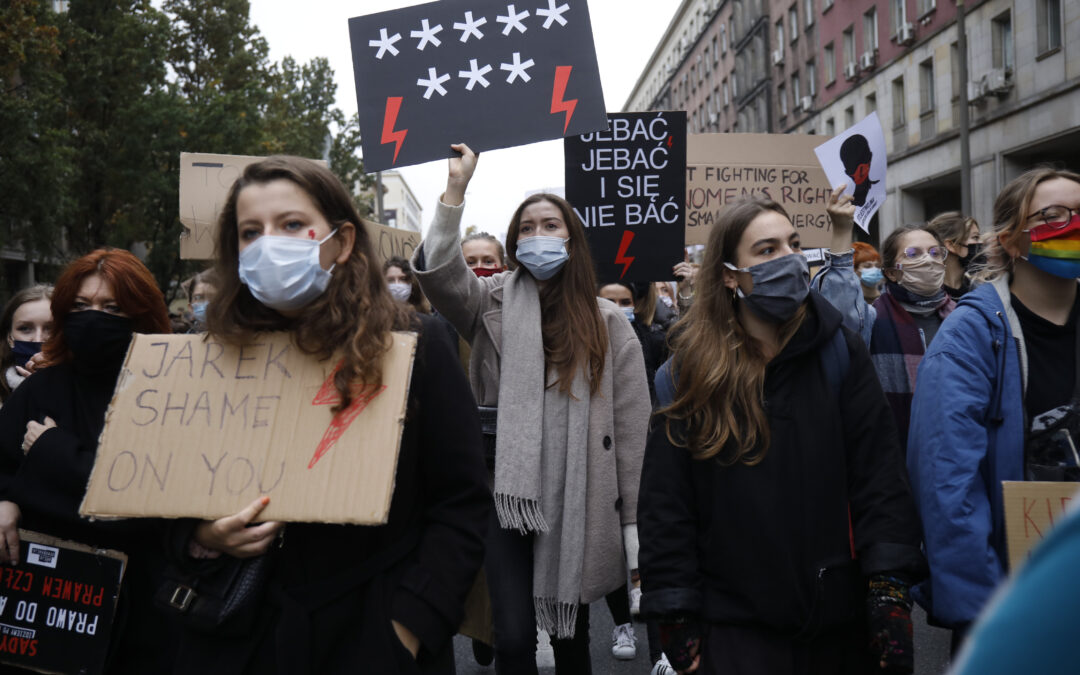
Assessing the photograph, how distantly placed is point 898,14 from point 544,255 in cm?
2953

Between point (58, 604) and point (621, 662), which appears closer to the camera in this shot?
point (58, 604)

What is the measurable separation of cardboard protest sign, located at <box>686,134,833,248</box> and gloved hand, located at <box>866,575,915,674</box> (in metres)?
5.26

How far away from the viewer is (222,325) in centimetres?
218

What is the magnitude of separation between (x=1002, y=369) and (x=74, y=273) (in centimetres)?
286

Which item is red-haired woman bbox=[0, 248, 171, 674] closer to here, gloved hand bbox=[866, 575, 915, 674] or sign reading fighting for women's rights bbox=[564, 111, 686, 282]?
gloved hand bbox=[866, 575, 915, 674]

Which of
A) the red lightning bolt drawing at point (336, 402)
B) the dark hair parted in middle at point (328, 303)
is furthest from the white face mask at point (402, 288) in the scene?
the red lightning bolt drawing at point (336, 402)

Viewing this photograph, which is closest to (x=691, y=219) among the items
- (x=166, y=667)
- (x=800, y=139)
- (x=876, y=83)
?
(x=800, y=139)

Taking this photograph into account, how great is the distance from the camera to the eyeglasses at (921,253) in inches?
211

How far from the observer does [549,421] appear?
3.70m

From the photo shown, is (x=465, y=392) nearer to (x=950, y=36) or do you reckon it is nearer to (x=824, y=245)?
(x=824, y=245)

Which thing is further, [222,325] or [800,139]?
[800,139]

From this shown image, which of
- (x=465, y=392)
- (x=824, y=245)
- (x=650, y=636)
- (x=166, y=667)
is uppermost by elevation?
(x=824, y=245)

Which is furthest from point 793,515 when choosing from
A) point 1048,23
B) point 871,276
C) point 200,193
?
point 1048,23

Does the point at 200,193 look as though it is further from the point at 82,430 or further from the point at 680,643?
the point at 680,643
